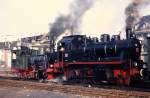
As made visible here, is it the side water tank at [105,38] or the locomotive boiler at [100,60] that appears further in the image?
the side water tank at [105,38]

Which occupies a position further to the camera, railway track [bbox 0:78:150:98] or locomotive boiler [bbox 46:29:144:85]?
locomotive boiler [bbox 46:29:144:85]

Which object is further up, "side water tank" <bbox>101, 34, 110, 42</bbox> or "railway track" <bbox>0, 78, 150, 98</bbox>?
"side water tank" <bbox>101, 34, 110, 42</bbox>

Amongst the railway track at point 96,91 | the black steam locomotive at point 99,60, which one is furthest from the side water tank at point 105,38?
the railway track at point 96,91

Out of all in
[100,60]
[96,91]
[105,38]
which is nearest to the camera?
[96,91]

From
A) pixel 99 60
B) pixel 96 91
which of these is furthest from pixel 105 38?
pixel 96 91

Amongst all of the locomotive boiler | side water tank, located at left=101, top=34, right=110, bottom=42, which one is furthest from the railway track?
side water tank, located at left=101, top=34, right=110, bottom=42

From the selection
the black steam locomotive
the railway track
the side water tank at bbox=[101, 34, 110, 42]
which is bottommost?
the railway track

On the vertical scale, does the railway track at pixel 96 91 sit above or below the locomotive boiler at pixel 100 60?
below

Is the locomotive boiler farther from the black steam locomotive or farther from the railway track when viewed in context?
the railway track

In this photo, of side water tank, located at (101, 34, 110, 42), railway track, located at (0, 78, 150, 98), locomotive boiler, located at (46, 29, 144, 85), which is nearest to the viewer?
railway track, located at (0, 78, 150, 98)

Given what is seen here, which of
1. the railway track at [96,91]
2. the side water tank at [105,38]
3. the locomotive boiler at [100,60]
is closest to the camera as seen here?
the railway track at [96,91]

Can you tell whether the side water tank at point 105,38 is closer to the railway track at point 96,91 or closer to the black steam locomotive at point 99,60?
the black steam locomotive at point 99,60

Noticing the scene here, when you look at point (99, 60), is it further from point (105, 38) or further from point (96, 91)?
point (96, 91)

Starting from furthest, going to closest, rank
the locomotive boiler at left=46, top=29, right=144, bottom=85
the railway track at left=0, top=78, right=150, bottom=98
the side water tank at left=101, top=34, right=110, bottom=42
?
the side water tank at left=101, top=34, right=110, bottom=42 < the locomotive boiler at left=46, top=29, right=144, bottom=85 < the railway track at left=0, top=78, right=150, bottom=98
